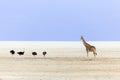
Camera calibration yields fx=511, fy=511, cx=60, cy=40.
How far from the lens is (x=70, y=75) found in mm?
23359

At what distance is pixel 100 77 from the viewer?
73.5 ft

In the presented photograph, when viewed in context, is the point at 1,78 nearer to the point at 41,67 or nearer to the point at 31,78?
the point at 31,78

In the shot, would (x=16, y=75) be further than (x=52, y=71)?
No

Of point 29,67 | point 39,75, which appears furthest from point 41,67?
point 39,75

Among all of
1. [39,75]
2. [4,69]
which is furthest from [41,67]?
[39,75]

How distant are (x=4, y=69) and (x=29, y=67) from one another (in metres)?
1.83

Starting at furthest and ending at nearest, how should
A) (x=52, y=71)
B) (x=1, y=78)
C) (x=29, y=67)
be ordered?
(x=29, y=67), (x=52, y=71), (x=1, y=78)

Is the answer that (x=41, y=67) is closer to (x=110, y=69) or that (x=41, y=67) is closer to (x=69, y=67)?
(x=69, y=67)

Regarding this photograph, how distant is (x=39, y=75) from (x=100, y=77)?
280cm

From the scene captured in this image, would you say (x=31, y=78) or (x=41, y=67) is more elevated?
(x=41, y=67)

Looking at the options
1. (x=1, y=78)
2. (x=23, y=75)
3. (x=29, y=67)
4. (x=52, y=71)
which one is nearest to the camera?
(x=1, y=78)

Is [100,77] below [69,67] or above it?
below

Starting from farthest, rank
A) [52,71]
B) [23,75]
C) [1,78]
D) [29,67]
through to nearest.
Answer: [29,67] < [52,71] < [23,75] < [1,78]

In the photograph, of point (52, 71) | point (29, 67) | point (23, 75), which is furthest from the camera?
point (29, 67)
